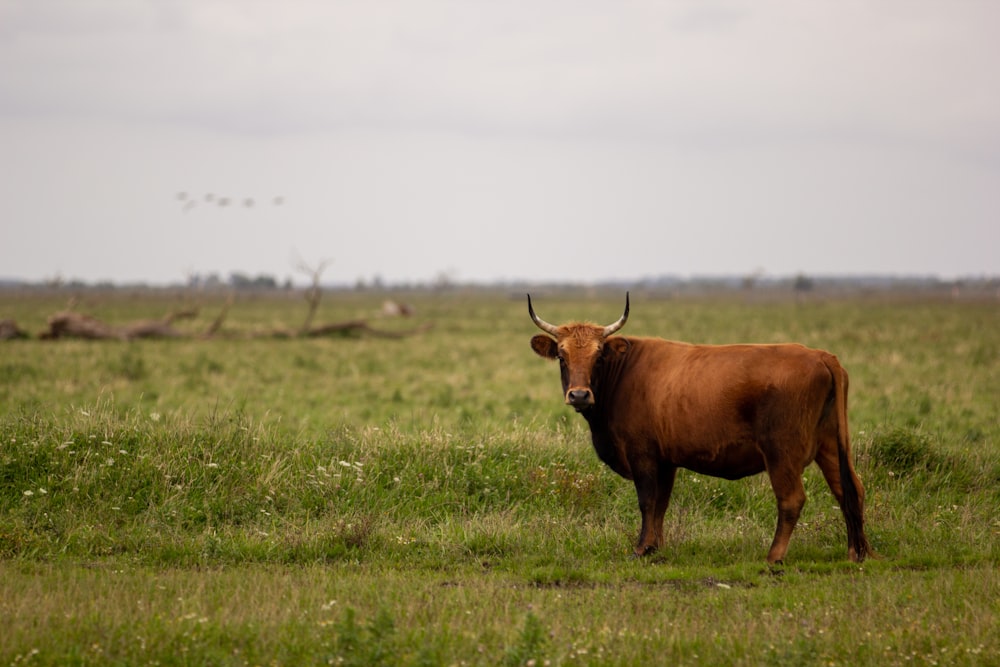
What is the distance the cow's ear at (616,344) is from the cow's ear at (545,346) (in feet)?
1.60

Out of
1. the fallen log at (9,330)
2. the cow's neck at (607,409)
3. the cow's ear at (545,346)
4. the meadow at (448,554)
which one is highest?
the cow's ear at (545,346)

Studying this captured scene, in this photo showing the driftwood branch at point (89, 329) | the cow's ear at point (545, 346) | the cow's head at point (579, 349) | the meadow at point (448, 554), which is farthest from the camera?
the driftwood branch at point (89, 329)

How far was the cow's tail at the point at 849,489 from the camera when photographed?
24.8ft

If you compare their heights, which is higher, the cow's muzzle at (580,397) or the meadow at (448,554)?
the cow's muzzle at (580,397)

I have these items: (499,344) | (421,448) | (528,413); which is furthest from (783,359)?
(499,344)

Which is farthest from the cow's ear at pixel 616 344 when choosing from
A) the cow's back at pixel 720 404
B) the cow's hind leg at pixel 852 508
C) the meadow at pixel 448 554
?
the cow's hind leg at pixel 852 508

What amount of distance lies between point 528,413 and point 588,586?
32.1ft

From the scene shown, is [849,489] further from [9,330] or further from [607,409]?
[9,330]

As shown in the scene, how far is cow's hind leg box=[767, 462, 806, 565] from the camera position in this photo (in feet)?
24.2

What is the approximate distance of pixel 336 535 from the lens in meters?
7.98

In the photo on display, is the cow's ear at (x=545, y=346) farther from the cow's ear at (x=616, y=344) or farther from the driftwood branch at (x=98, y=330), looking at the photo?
the driftwood branch at (x=98, y=330)

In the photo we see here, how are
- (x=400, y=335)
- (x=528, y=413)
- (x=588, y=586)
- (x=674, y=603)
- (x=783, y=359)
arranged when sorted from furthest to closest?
(x=400, y=335), (x=528, y=413), (x=783, y=359), (x=588, y=586), (x=674, y=603)

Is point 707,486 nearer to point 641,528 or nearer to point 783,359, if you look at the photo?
point 641,528

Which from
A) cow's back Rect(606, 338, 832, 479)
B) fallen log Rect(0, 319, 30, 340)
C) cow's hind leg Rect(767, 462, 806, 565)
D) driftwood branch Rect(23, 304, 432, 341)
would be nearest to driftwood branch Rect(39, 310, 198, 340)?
driftwood branch Rect(23, 304, 432, 341)
